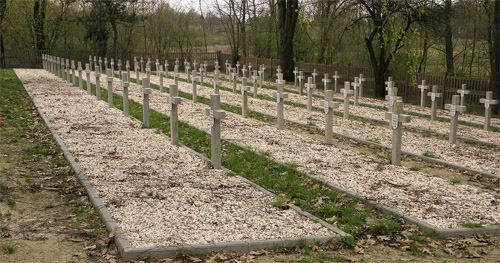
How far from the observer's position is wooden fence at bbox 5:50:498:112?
18203mm

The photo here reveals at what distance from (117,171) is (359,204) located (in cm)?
376

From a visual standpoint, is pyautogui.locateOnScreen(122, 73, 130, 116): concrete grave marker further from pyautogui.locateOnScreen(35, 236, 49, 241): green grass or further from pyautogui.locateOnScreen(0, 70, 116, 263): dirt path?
pyautogui.locateOnScreen(35, 236, 49, 241): green grass

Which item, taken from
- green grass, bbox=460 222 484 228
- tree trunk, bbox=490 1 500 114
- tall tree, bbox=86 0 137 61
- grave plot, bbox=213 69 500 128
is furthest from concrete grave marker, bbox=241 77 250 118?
tall tree, bbox=86 0 137 61

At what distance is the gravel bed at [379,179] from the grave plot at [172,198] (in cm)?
145

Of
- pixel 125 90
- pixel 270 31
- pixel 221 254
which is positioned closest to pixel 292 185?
pixel 221 254

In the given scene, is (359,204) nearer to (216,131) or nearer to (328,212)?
(328,212)

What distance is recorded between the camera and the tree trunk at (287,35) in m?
27.4

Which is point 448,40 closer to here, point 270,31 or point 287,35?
point 287,35

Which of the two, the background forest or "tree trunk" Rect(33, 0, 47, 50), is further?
"tree trunk" Rect(33, 0, 47, 50)

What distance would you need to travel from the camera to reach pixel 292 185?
8.06 metres

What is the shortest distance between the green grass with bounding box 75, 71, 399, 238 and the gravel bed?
297mm

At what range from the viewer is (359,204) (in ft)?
23.6

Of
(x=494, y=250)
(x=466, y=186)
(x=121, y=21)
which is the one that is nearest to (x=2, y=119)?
(x=466, y=186)

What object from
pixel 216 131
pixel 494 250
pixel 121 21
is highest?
pixel 121 21
